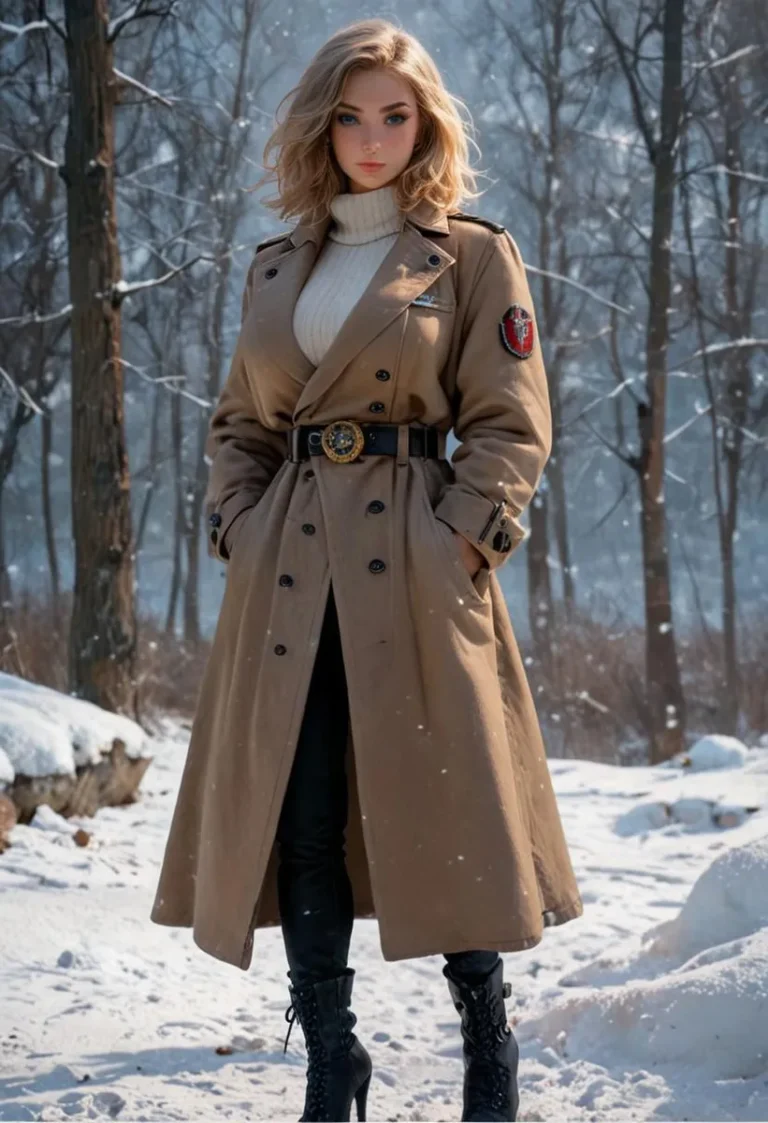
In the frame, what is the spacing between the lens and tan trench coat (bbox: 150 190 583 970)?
8.25 feet

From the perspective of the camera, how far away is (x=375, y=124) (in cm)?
269

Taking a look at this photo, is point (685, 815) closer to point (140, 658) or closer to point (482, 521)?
point (482, 521)

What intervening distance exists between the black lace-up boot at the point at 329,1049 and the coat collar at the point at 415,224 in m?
1.58

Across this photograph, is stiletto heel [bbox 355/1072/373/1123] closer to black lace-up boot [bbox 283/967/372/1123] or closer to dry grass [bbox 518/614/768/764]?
black lace-up boot [bbox 283/967/372/1123]

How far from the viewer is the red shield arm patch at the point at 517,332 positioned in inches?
105

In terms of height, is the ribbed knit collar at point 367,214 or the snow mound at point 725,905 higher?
the ribbed knit collar at point 367,214

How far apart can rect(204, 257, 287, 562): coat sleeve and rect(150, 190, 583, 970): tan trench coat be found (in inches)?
1.1

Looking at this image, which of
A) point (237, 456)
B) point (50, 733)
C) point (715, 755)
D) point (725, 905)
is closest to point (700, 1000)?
point (725, 905)

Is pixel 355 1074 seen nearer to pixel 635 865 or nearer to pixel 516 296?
pixel 516 296

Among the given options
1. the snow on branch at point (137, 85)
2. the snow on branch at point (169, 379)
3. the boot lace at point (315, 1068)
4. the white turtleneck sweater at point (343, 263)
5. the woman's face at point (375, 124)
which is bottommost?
the boot lace at point (315, 1068)

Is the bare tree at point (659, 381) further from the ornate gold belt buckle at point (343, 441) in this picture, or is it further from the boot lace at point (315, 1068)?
the boot lace at point (315, 1068)

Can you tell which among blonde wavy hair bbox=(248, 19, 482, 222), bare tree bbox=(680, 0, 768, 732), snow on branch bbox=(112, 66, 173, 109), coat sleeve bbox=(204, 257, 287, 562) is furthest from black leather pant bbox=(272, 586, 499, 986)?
bare tree bbox=(680, 0, 768, 732)

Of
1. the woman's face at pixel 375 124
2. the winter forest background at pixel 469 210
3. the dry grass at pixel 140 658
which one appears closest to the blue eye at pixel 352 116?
the woman's face at pixel 375 124

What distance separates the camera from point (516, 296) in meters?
2.73
